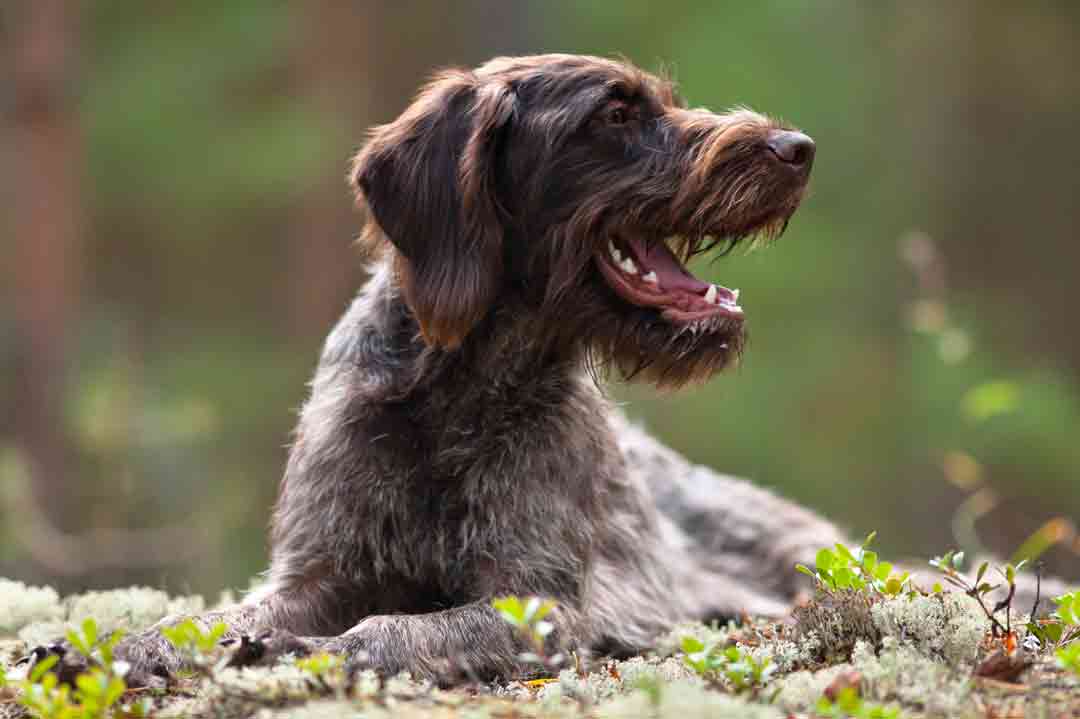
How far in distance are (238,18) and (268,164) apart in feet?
6.95

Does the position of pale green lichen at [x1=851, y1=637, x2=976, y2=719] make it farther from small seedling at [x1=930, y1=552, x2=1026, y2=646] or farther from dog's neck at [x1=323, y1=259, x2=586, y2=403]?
dog's neck at [x1=323, y1=259, x2=586, y2=403]

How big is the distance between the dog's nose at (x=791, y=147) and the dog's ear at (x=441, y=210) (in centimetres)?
89

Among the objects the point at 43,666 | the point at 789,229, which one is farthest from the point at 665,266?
the point at 789,229

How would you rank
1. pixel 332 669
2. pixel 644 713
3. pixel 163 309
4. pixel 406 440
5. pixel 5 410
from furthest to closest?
1. pixel 163 309
2. pixel 5 410
3. pixel 406 440
4. pixel 332 669
5. pixel 644 713

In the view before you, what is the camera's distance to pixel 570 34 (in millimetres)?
15945

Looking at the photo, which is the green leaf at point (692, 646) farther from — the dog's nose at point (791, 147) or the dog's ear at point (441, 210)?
the dog's nose at point (791, 147)

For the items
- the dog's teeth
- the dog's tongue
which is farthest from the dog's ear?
the dog's tongue

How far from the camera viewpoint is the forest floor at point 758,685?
9.34ft

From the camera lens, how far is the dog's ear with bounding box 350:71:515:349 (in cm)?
454

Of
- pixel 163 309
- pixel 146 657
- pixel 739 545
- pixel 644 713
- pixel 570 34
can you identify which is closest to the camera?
pixel 644 713

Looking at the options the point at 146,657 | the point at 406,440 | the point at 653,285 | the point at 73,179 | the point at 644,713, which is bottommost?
the point at 644,713

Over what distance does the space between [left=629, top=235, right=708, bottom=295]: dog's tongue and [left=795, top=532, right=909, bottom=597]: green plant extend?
134cm

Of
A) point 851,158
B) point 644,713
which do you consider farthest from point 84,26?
point 644,713

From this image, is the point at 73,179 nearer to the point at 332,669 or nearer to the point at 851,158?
the point at 851,158
